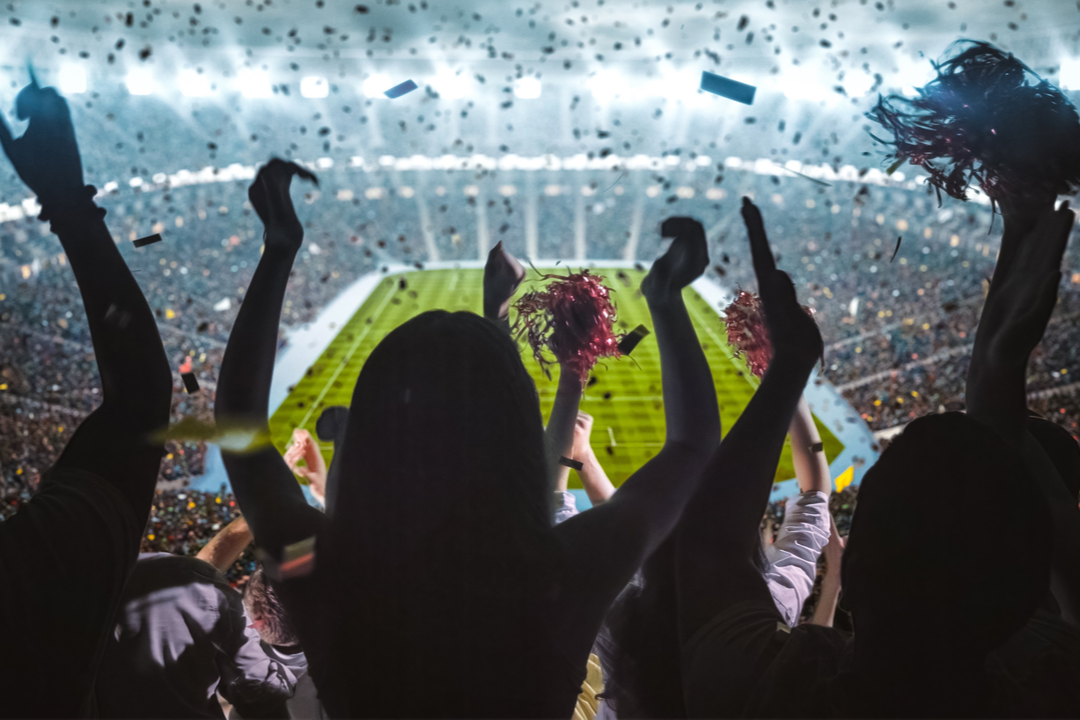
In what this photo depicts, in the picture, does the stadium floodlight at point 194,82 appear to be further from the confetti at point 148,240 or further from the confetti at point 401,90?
the confetti at point 148,240

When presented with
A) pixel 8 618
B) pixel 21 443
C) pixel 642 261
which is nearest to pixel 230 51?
pixel 21 443

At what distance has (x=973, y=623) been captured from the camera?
0.79 m

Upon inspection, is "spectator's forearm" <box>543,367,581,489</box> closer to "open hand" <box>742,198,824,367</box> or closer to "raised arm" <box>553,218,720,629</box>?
"raised arm" <box>553,218,720,629</box>

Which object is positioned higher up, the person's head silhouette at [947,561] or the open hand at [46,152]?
the open hand at [46,152]

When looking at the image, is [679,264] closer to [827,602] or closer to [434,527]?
[434,527]

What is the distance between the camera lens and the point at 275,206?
3.43 ft

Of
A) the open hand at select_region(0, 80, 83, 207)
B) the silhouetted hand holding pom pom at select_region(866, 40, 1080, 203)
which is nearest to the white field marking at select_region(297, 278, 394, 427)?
the open hand at select_region(0, 80, 83, 207)

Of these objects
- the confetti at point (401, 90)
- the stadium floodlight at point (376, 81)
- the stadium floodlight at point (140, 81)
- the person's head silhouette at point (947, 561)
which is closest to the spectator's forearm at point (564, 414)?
the person's head silhouette at point (947, 561)

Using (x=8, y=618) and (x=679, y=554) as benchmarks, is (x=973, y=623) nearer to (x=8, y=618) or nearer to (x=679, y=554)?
(x=679, y=554)

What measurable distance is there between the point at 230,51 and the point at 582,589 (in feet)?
71.2

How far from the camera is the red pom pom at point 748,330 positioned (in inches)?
62.9

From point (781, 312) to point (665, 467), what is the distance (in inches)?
12.9

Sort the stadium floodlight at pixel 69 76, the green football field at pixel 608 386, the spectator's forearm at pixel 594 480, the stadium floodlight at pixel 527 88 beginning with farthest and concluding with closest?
the stadium floodlight at pixel 527 88 < the stadium floodlight at pixel 69 76 < the green football field at pixel 608 386 < the spectator's forearm at pixel 594 480

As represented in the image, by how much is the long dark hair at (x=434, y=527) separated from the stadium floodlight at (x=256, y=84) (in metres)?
23.4
